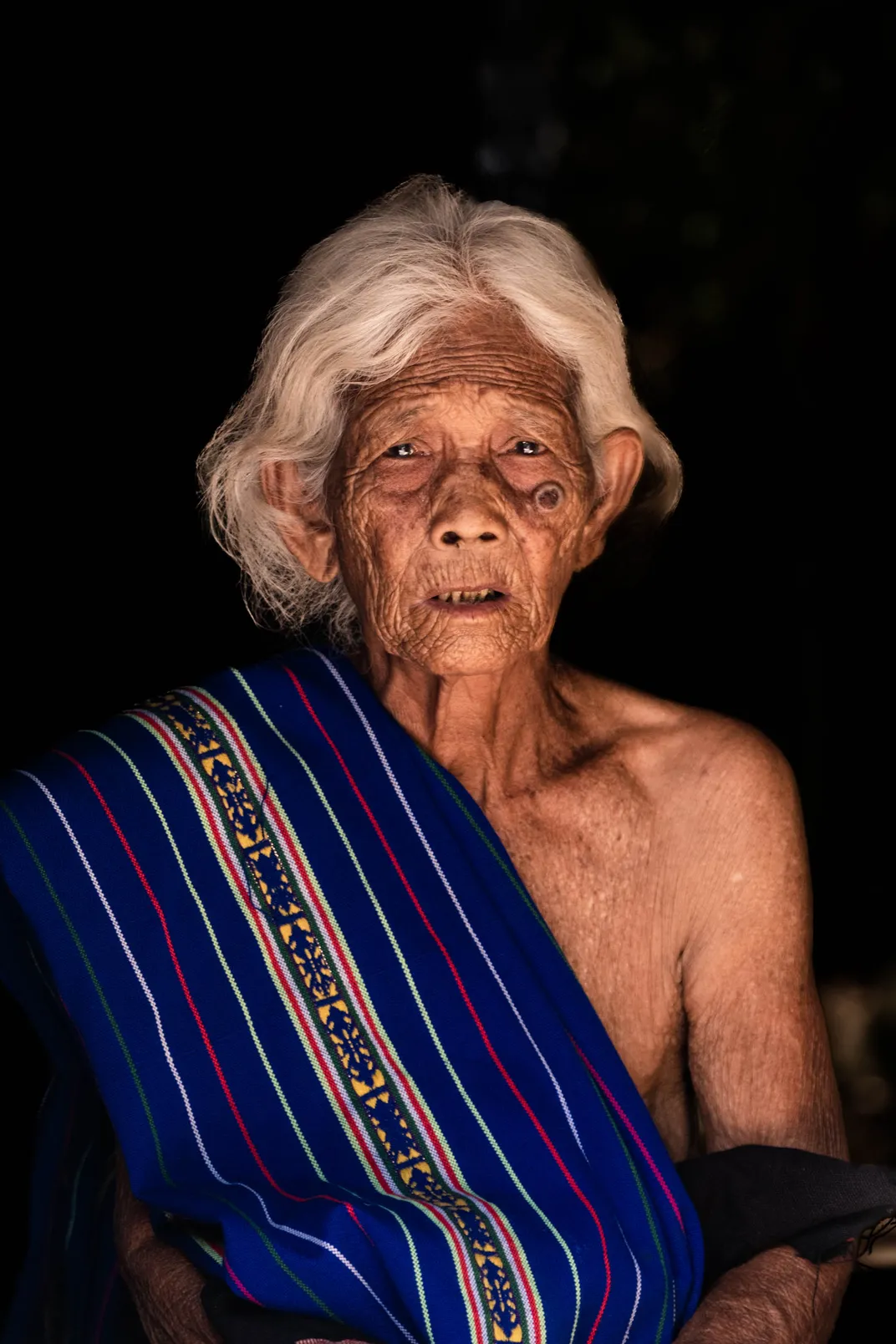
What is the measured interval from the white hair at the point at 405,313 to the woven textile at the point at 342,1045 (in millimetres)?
506

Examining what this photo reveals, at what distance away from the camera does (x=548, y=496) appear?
280 cm

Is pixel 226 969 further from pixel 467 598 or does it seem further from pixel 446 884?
pixel 467 598

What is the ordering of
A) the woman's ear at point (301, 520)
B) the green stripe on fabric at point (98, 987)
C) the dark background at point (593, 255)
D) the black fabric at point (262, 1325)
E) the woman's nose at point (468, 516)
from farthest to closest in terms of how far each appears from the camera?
1. the dark background at point (593, 255)
2. the woman's ear at point (301, 520)
3. the woman's nose at point (468, 516)
4. the green stripe on fabric at point (98, 987)
5. the black fabric at point (262, 1325)

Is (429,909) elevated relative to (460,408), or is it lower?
lower

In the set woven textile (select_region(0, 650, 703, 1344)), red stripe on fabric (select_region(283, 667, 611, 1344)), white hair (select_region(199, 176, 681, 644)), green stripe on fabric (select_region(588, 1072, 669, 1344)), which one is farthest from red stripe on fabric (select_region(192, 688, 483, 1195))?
white hair (select_region(199, 176, 681, 644))

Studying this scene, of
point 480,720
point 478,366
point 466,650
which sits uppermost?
point 478,366

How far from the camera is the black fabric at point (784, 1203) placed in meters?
2.51

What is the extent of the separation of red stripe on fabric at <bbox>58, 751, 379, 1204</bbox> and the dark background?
4.36ft

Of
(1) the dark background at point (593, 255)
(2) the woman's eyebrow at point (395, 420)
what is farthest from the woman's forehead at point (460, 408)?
(1) the dark background at point (593, 255)

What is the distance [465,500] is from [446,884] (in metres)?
0.56

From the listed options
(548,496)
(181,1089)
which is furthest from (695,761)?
(181,1089)

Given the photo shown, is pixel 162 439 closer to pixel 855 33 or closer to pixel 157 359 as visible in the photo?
pixel 157 359

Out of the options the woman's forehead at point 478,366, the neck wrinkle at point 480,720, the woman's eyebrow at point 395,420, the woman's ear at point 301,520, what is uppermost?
the woman's forehead at point 478,366

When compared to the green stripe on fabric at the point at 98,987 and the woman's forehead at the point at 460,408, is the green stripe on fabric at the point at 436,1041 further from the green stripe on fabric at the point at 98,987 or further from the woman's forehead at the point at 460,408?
the woman's forehead at the point at 460,408
